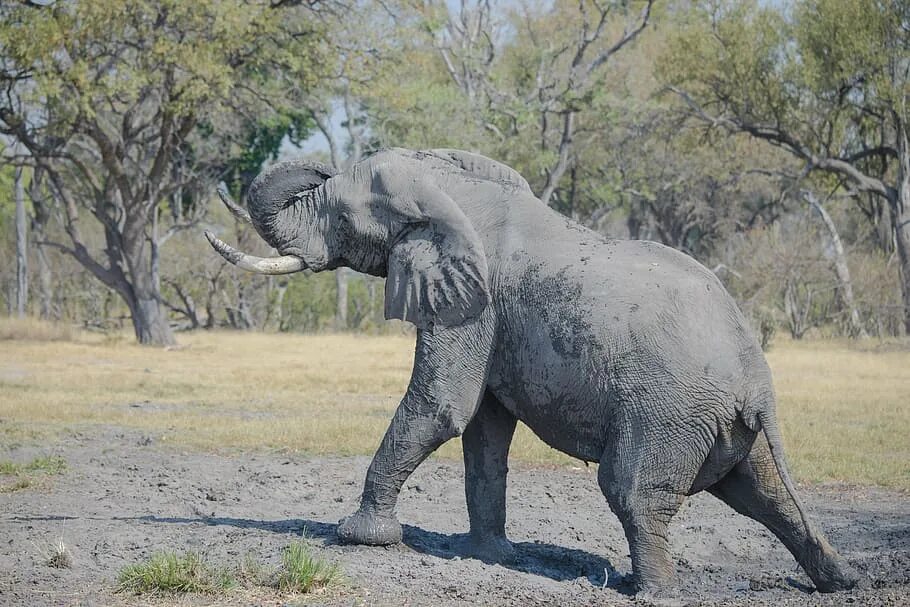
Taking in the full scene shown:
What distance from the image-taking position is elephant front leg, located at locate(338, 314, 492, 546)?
6.12 meters

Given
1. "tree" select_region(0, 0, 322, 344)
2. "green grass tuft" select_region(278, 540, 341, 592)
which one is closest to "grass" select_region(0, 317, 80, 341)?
"tree" select_region(0, 0, 322, 344)

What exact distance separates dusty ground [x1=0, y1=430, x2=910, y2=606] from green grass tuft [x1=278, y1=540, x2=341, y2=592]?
0.10 m

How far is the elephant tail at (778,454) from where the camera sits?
5.74 meters

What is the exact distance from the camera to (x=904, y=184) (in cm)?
2816

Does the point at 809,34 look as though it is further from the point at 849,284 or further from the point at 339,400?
the point at 339,400

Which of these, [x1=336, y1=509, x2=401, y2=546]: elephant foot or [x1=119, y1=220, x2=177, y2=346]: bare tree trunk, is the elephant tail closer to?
[x1=336, y1=509, x2=401, y2=546]: elephant foot

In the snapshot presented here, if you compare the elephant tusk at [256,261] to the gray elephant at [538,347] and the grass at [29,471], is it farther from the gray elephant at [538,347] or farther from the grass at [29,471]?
the grass at [29,471]

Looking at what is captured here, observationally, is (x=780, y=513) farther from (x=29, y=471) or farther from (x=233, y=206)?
(x=29, y=471)

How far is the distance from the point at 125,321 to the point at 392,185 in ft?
103

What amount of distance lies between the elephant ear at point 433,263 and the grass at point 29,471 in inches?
141

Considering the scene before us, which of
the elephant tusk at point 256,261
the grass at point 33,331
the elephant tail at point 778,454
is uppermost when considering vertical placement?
the elephant tusk at point 256,261

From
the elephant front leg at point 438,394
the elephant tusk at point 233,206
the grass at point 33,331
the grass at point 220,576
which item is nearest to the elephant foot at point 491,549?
the elephant front leg at point 438,394

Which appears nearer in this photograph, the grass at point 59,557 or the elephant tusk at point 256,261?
the grass at point 59,557

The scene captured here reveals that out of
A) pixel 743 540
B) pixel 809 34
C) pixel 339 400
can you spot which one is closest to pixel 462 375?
pixel 743 540
